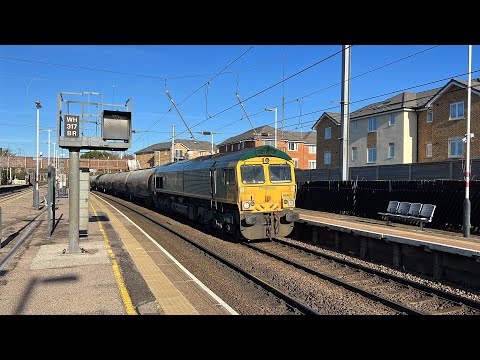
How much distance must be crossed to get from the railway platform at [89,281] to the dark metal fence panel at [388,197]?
1072cm

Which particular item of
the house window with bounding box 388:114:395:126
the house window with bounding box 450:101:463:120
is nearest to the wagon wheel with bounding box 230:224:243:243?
the house window with bounding box 450:101:463:120

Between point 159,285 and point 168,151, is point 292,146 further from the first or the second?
point 159,285

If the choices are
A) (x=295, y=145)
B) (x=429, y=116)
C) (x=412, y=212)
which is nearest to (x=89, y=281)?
(x=412, y=212)

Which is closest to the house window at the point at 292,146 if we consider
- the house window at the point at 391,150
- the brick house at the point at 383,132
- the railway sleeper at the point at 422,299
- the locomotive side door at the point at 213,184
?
the brick house at the point at 383,132

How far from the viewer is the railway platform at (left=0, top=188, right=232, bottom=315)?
21.9 ft

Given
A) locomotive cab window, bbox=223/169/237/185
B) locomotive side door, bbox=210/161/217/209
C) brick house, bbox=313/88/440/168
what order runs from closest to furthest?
locomotive cab window, bbox=223/169/237/185, locomotive side door, bbox=210/161/217/209, brick house, bbox=313/88/440/168

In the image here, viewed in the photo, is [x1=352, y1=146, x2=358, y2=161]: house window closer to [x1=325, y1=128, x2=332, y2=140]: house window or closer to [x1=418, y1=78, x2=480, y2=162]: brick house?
[x1=325, y1=128, x2=332, y2=140]: house window

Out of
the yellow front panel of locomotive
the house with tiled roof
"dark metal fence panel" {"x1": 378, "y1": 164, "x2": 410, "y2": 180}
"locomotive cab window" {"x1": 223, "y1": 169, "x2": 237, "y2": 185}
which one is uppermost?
the house with tiled roof

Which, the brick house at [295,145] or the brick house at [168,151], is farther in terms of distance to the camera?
the brick house at [168,151]

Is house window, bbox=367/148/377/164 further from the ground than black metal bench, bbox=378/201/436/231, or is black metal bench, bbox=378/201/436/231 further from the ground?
house window, bbox=367/148/377/164

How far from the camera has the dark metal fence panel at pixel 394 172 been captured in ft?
75.8

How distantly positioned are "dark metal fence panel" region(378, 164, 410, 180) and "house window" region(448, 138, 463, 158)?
1069 cm

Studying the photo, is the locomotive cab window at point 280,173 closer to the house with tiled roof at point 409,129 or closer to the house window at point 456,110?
the house with tiled roof at point 409,129

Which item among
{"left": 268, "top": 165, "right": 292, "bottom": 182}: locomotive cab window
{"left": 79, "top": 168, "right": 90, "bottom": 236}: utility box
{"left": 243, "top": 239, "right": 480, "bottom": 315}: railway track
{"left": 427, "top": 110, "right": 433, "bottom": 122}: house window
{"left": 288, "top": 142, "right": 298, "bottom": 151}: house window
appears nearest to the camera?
{"left": 243, "top": 239, "right": 480, "bottom": 315}: railway track
